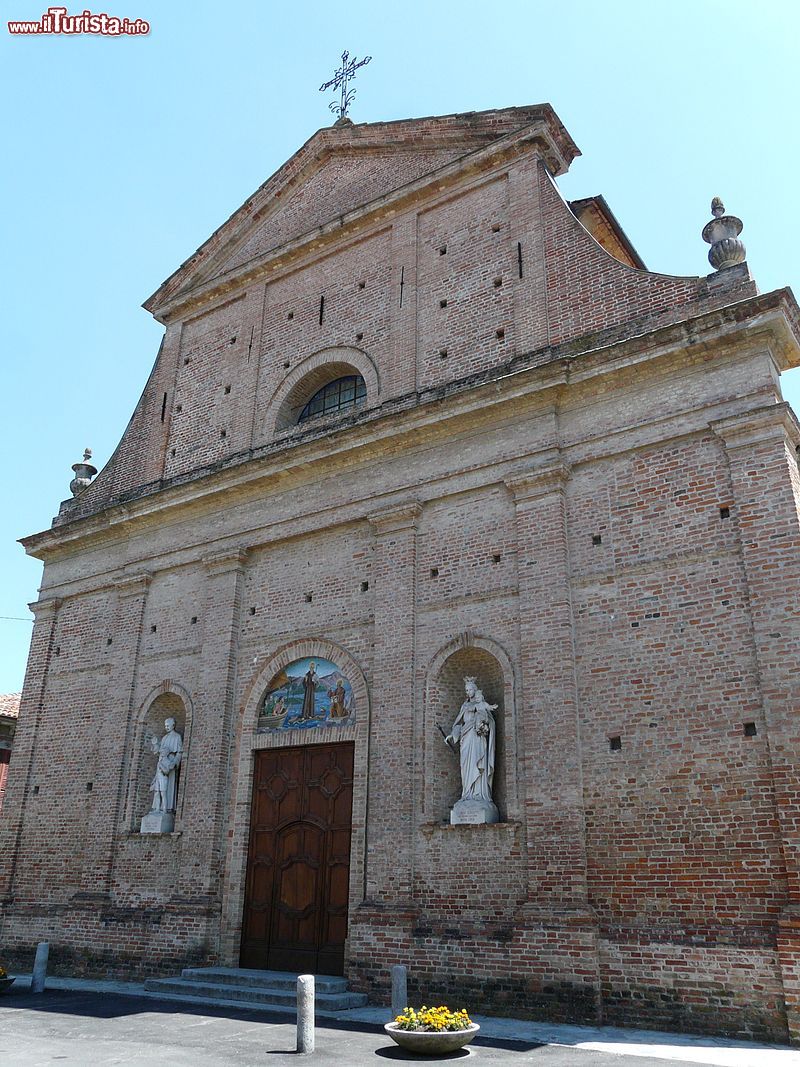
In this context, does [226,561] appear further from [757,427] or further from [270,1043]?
[757,427]

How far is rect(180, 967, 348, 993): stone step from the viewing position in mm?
10477

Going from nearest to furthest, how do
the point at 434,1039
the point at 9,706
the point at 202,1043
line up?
the point at 434,1039 → the point at 202,1043 → the point at 9,706

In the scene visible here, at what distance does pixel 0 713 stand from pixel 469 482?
14.9 meters

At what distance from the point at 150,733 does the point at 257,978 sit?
4.97 meters

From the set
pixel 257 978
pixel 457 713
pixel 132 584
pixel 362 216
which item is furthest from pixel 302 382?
pixel 257 978

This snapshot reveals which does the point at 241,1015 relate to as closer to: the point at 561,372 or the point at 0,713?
the point at 561,372

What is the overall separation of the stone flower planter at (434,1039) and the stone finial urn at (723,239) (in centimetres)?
882

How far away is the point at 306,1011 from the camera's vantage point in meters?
7.75

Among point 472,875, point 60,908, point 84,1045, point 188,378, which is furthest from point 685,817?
point 188,378

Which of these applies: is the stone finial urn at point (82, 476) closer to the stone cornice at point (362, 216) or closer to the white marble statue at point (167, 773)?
the stone cornice at point (362, 216)

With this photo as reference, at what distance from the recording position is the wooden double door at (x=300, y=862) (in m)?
11.5

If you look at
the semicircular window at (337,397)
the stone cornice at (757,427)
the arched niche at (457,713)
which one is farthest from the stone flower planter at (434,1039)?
the semicircular window at (337,397)

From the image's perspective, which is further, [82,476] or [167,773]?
[82,476]

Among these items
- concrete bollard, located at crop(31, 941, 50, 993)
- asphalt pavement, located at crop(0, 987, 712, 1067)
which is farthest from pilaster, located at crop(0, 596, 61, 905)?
asphalt pavement, located at crop(0, 987, 712, 1067)
